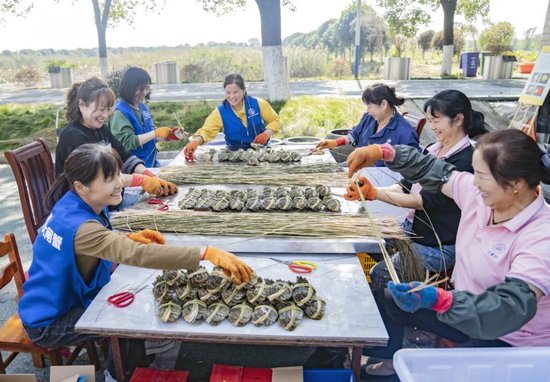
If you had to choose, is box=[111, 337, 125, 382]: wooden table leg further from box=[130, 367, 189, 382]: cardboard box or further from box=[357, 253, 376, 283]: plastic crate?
box=[357, 253, 376, 283]: plastic crate

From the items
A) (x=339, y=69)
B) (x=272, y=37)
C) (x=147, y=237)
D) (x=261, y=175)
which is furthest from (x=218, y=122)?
(x=339, y=69)

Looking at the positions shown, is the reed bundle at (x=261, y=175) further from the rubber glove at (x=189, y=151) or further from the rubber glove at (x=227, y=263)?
the rubber glove at (x=227, y=263)

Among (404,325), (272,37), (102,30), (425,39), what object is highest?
(425,39)

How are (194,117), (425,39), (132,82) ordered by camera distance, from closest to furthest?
1. (132,82)
2. (194,117)
3. (425,39)

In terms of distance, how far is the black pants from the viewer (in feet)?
6.66

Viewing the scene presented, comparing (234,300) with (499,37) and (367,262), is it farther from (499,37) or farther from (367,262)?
(499,37)

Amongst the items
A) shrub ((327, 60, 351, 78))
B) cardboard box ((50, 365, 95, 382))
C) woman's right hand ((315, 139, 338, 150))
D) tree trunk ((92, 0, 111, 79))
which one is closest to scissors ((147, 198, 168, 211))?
cardboard box ((50, 365, 95, 382))

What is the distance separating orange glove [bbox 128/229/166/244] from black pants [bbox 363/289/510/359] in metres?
1.20

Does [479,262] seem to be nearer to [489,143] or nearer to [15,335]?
[489,143]

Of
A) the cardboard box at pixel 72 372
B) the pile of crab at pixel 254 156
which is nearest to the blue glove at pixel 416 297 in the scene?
the cardboard box at pixel 72 372

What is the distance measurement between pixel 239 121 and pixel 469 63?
16.9 m

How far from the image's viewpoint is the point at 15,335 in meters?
2.13

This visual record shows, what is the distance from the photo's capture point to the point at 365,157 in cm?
239

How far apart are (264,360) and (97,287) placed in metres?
1.18
